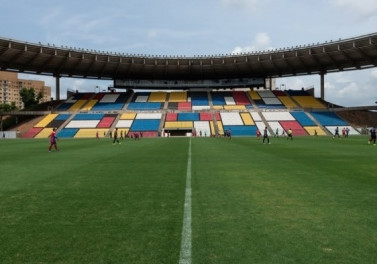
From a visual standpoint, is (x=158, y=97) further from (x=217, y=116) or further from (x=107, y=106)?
(x=217, y=116)

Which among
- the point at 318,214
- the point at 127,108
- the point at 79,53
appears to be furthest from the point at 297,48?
the point at 318,214

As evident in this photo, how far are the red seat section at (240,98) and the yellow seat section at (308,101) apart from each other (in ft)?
33.9

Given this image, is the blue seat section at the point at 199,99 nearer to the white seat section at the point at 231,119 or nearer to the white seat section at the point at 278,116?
the white seat section at the point at 231,119

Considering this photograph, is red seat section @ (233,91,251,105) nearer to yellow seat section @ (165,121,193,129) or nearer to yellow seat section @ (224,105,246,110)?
yellow seat section @ (224,105,246,110)

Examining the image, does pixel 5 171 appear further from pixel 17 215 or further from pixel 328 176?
pixel 328 176

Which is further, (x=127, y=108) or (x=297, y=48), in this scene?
(x=127, y=108)

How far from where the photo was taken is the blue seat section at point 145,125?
203 feet

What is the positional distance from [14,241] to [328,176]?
8799mm

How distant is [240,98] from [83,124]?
109ft

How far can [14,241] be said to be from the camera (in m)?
4.64

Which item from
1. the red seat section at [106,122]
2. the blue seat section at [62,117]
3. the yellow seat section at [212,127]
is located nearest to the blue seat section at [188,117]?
the yellow seat section at [212,127]

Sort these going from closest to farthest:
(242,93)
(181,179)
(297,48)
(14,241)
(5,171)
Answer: (14,241) → (181,179) → (5,171) → (297,48) → (242,93)

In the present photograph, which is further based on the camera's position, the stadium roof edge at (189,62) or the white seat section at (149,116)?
the white seat section at (149,116)

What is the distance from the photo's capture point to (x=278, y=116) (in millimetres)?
66312
